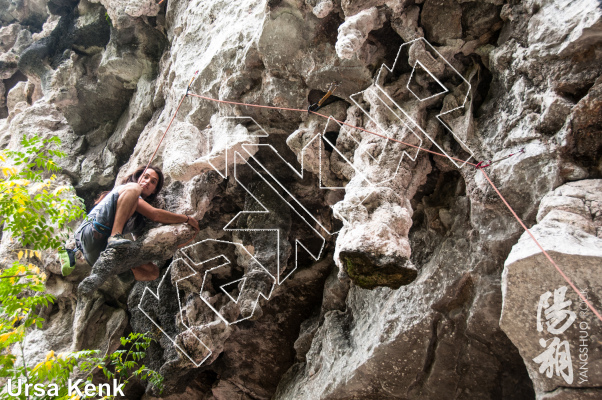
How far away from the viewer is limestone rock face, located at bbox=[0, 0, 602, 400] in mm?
2086

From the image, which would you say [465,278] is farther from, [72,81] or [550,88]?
[72,81]

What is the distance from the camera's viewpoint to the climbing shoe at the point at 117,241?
314cm

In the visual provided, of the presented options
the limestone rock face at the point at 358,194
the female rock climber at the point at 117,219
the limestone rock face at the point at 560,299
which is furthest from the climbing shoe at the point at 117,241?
the limestone rock face at the point at 560,299

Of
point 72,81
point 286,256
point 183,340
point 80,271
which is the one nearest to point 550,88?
point 286,256

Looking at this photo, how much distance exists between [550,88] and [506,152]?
41 cm

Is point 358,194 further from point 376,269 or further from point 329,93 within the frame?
point 329,93

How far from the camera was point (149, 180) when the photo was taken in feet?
11.9

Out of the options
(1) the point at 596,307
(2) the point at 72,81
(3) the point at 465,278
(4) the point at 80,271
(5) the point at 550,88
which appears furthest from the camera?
(2) the point at 72,81

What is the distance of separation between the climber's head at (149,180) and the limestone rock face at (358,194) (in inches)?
5.2

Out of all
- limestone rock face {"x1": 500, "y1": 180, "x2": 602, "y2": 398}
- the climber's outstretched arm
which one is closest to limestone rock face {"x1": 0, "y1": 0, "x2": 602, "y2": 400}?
limestone rock face {"x1": 500, "y1": 180, "x2": 602, "y2": 398}

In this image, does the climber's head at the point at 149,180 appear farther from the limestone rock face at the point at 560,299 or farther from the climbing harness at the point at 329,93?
the limestone rock face at the point at 560,299

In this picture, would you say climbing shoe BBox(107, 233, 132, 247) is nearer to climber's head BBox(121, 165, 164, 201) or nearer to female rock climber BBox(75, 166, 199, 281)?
female rock climber BBox(75, 166, 199, 281)

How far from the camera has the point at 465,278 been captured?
2645mm

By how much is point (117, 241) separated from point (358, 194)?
199 centimetres
